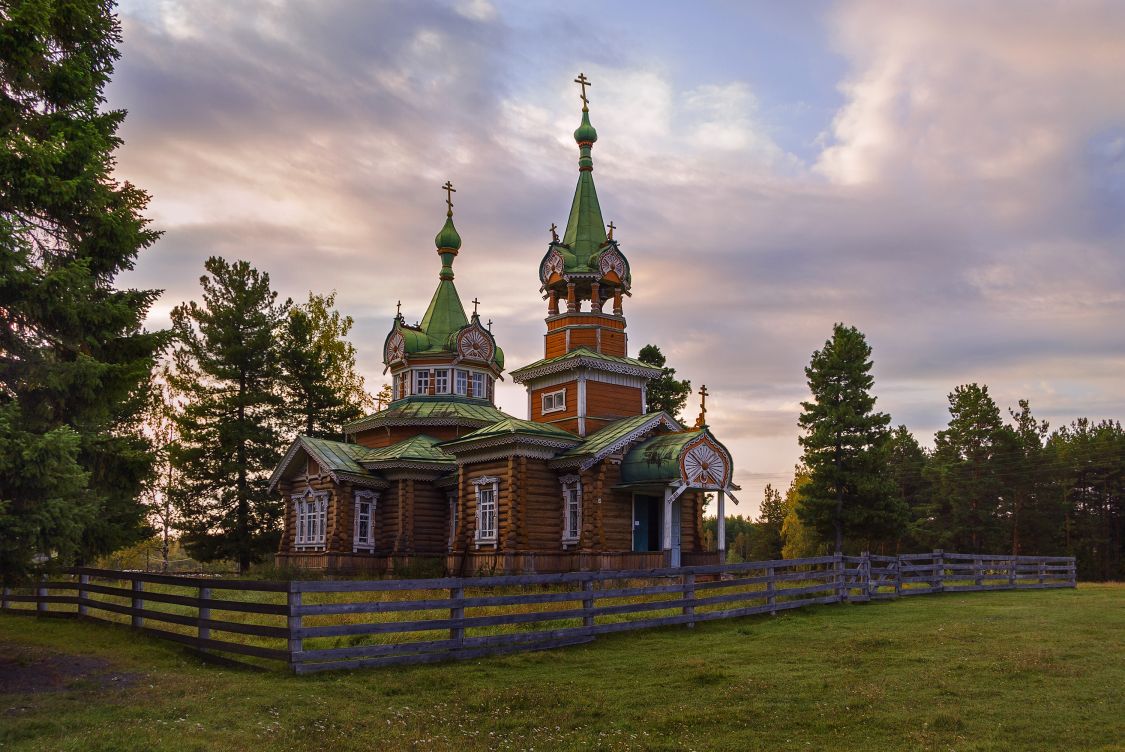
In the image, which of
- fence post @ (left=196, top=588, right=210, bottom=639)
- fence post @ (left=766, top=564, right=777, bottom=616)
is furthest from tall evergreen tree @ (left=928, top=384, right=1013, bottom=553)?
fence post @ (left=196, top=588, right=210, bottom=639)

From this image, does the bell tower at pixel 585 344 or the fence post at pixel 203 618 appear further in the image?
the bell tower at pixel 585 344

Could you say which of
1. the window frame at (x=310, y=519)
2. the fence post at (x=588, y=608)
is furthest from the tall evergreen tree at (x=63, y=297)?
the window frame at (x=310, y=519)

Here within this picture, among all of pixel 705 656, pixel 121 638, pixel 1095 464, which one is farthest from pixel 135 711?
pixel 1095 464

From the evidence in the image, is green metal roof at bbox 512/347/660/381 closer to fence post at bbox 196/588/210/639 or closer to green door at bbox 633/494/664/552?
green door at bbox 633/494/664/552

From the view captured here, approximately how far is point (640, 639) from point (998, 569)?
17.4m

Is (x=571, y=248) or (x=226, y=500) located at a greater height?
(x=571, y=248)

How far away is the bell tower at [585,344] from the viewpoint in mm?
31344

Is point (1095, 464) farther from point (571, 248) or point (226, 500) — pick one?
point (226, 500)

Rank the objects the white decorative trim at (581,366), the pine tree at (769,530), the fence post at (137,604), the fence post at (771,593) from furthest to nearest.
Answer: the pine tree at (769,530)
the white decorative trim at (581,366)
the fence post at (771,593)
the fence post at (137,604)

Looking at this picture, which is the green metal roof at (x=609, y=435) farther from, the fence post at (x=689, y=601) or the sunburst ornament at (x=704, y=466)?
the fence post at (x=689, y=601)

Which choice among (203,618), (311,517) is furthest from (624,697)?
(311,517)

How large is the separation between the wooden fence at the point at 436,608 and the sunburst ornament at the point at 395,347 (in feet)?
56.0

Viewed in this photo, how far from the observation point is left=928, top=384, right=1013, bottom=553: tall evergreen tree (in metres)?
57.6

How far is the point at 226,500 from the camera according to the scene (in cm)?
4319
